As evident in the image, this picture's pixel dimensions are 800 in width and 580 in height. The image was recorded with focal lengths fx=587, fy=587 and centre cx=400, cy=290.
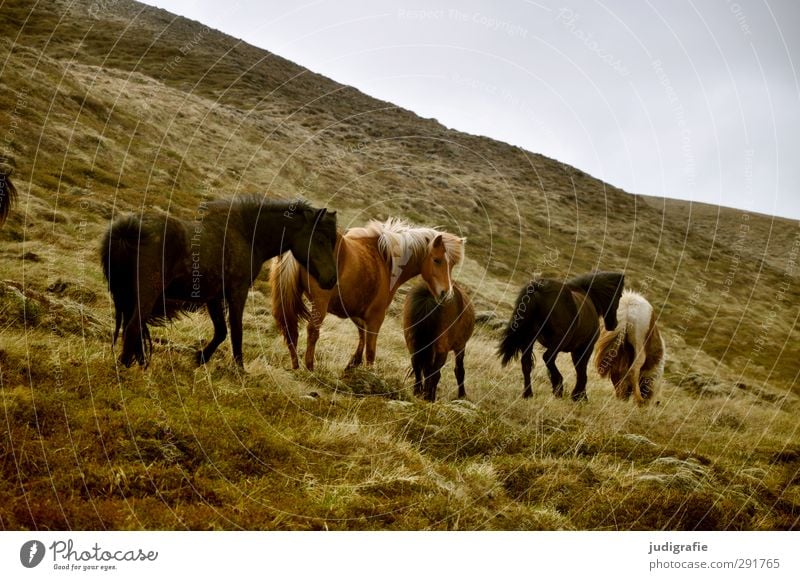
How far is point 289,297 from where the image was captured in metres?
8.07

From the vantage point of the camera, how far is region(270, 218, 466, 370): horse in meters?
8.01

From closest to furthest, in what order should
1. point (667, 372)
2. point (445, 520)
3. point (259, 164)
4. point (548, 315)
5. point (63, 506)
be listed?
point (63, 506), point (445, 520), point (548, 315), point (667, 372), point (259, 164)

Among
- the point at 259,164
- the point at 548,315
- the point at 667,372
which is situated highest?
the point at 259,164

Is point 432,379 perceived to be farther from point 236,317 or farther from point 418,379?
point 236,317

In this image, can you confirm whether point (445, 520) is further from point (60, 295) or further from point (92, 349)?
point (60, 295)

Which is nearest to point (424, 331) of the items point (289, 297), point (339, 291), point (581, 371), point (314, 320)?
point (339, 291)

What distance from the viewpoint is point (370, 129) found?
48.3 m

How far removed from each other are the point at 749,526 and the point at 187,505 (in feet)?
19.0

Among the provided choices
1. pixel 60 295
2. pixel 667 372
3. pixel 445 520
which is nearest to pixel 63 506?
pixel 445 520

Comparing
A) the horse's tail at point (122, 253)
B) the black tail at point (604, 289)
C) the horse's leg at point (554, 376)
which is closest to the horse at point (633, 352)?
the black tail at point (604, 289)

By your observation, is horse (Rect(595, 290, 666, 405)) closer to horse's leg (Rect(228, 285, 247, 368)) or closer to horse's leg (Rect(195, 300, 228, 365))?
horse's leg (Rect(228, 285, 247, 368))

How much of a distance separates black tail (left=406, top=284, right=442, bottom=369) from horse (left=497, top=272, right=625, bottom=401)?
6.69ft

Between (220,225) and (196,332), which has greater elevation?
(220,225)

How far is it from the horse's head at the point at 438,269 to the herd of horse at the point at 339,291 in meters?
0.02
